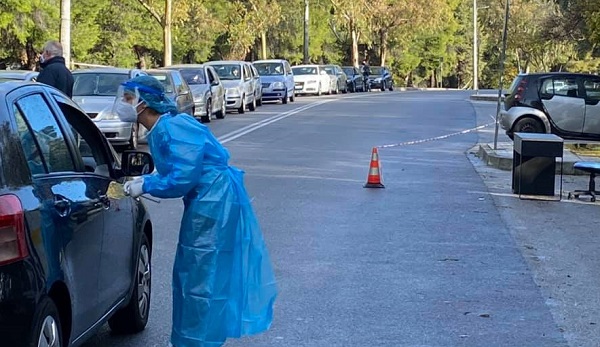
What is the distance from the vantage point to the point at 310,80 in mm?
49500

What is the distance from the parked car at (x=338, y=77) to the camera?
51.8m

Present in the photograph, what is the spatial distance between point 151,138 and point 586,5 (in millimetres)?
18350

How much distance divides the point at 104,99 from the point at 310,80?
30.9 m

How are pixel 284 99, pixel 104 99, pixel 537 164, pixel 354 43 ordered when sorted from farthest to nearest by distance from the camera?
1. pixel 354 43
2. pixel 284 99
3. pixel 104 99
4. pixel 537 164

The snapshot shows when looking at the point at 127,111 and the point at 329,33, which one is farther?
the point at 329,33

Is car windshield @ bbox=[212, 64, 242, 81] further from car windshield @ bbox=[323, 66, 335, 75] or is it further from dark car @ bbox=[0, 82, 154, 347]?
dark car @ bbox=[0, 82, 154, 347]

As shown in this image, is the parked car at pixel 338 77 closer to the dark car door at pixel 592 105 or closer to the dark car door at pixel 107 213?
the dark car door at pixel 592 105

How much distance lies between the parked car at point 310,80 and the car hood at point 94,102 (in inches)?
1188

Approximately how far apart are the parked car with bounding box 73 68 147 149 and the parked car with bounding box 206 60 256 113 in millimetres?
11245

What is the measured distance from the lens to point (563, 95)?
68.2 feet

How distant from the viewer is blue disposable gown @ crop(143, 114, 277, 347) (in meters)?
4.95

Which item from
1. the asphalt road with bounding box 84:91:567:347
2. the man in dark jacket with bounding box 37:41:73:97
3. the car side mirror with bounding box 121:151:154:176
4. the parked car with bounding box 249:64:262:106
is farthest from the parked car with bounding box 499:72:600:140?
the car side mirror with bounding box 121:151:154:176

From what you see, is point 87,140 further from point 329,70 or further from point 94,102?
point 329,70

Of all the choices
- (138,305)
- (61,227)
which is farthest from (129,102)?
(138,305)
